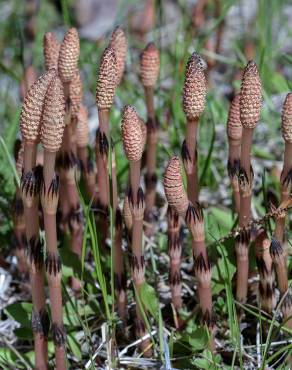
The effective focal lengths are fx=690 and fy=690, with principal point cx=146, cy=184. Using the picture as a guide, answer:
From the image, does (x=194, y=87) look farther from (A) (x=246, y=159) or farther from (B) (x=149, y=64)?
(B) (x=149, y=64)

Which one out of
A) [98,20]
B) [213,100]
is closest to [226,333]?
[213,100]

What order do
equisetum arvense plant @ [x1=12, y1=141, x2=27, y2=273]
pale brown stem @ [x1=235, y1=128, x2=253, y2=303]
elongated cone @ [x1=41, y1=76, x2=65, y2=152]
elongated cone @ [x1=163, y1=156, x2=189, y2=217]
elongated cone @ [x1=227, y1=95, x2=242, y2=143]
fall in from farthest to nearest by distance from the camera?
equisetum arvense plant @ [x1=12, y1=141, x2=27, y2=273] < elongated cone @ [x1=227, y1=95, x2=242, y2=143] < pale brown stem @ [x1=235, y1=128, x2=253, y2=303] < elongated cone @ [x1=163, y1=156, x2=189, y2=217] < elongated cone @ [x1=41, y1=76, x2=65, y2=152]

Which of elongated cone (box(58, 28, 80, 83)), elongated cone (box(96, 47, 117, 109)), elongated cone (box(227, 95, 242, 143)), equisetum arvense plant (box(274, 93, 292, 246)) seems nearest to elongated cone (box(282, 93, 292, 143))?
equisetum arvense plant (box(274, 93, 292, 246))

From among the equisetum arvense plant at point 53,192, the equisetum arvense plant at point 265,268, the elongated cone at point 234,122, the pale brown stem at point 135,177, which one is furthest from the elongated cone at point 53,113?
the equisetum arvense plant at point 265,268

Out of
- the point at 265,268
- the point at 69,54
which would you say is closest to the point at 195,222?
the point at 265,268

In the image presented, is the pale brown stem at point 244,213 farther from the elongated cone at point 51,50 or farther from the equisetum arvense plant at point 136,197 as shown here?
the elongated cone at point 51,50

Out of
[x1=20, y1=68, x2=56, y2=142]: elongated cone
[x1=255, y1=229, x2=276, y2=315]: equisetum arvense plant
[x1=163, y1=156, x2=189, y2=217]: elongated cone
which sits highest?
[x1=20, y1=68, x2=56, y2=142]: elongated cone

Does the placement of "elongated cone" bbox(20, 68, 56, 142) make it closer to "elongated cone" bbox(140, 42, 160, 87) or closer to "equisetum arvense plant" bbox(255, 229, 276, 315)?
"elongated cone" bbox(140, 42, 160, 87)
